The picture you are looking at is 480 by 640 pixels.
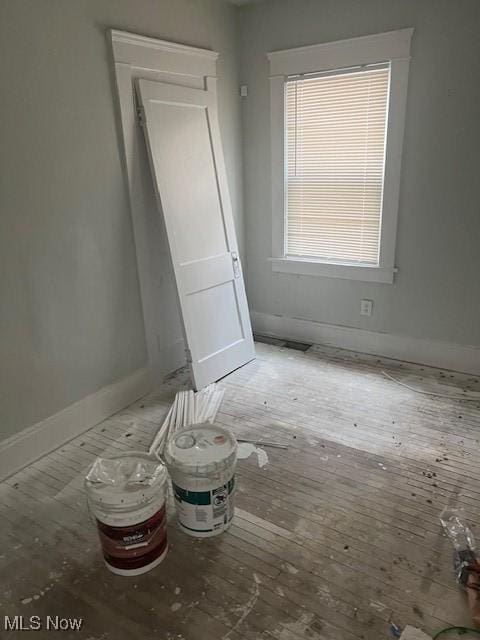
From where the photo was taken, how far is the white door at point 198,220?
2.98 meters

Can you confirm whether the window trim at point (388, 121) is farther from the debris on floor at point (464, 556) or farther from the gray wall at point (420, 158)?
the debris on floor at point (464, 556)

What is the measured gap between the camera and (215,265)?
338 cm

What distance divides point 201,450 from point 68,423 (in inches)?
45.2

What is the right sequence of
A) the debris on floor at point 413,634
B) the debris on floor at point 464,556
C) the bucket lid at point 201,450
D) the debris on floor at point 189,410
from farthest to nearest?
the debris on floor at point 189,410 < the bucket lid at point 201,450 < the debris on floor at point 464,556 < the debris on floor at point 413,634

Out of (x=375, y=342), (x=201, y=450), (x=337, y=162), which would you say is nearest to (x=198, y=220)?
(x=337, y=162)

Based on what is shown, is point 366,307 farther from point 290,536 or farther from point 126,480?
point 126,480

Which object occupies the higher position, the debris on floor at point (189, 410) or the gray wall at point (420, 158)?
the gray wall at point (420, 158)

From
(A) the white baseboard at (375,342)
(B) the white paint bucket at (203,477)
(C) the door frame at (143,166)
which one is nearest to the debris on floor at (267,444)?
(B) the white paint bucket at (203,477)

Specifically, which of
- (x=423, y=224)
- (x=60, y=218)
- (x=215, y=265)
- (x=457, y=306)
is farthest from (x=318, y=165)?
(x=60, y=218)

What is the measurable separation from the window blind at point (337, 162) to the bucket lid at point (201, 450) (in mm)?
2129

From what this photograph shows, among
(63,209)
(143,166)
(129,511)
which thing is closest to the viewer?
(129,511)

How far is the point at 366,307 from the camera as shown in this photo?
3.70m

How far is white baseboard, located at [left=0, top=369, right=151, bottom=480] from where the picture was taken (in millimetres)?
2438

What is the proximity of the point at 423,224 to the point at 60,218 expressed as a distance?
240 centimetres
